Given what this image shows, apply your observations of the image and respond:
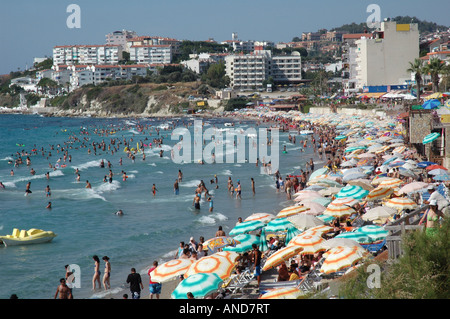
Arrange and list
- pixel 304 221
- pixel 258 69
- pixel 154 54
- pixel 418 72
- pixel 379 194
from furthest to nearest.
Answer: pixel 154 54
pixel 258 69
pixel 418 72
pixel 379 194
pixel 304 221

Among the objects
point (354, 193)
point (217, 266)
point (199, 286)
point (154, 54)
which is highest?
point (154, 54)

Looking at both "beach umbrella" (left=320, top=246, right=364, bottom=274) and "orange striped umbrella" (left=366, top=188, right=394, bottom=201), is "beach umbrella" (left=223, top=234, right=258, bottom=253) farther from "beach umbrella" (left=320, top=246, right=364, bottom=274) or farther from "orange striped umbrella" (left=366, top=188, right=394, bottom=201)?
"orange striped umbrella" (left=366, top=188, right=394, bottom=201)

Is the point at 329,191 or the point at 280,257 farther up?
the point at 329,191

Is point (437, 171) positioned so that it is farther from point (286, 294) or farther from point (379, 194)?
point (286, 294)

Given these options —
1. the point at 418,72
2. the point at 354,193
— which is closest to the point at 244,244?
the point at 354,193

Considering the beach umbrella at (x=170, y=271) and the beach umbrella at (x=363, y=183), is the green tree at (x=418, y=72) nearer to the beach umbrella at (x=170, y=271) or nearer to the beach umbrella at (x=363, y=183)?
the beach umbrella at (x=363, y=183)

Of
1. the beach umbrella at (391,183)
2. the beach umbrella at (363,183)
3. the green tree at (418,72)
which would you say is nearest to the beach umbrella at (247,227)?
the beach umbrella at (391,183)

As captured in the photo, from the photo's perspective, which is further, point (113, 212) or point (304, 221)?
point (113, 212)

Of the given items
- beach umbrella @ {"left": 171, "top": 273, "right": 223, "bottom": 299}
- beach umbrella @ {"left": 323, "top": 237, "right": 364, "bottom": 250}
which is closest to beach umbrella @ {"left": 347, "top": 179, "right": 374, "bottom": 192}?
beach umbrella @ {"left": 323, "top": 237, "right": 364, "bottom": 250}
